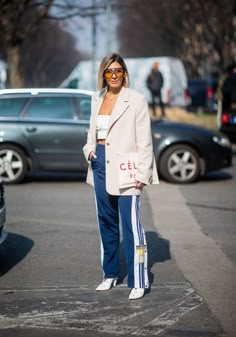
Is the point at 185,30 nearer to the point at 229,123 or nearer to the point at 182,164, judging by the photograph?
the point at 229,123

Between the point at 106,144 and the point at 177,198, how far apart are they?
239 inches

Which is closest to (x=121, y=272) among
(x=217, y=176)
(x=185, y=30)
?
(x=217, y=176)

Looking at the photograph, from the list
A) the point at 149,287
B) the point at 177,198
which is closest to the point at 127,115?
the point at 149,287

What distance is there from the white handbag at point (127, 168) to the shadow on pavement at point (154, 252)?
1.06 metres

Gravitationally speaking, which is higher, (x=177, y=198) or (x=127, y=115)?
(x=127, y=115)

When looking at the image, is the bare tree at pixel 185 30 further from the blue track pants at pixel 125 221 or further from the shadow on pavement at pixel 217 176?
the blue track pants at pixel 125 221

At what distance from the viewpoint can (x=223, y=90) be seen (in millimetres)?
19453

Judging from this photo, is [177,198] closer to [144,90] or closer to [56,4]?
[56,4]

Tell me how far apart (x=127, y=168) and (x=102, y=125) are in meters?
0.37

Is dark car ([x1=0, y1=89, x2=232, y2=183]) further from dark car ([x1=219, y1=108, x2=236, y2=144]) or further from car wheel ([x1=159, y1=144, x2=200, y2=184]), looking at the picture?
dark car ([x1=219, y1=108, x2=236, y2=144])

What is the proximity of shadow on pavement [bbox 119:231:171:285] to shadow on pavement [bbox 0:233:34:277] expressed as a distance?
921mm

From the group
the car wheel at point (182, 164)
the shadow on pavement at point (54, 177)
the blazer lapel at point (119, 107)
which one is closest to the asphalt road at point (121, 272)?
the blazer lapel at point (119, 107)

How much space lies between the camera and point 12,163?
542 inches

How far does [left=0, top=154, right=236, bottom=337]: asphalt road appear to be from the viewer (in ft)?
18.5
